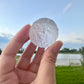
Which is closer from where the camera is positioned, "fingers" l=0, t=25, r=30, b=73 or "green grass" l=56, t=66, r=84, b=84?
"fingers" l=0, t=25, r=30, b=73

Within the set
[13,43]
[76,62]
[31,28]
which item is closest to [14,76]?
[13,43]

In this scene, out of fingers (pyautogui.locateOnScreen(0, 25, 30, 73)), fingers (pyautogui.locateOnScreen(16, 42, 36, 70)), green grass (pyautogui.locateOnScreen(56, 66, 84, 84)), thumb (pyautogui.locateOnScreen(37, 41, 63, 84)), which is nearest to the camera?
thumb (pyautogui.locateOnScreen(37, 41, 63, 84))

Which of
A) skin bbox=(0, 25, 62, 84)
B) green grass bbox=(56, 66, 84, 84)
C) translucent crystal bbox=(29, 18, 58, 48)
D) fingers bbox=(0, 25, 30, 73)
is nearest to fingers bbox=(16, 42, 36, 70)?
skin bbox=(0, 25, 62, 84)

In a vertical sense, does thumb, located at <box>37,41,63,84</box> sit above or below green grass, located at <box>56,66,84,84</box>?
above

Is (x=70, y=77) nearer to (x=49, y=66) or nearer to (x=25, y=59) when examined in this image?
(x=25, y=59)

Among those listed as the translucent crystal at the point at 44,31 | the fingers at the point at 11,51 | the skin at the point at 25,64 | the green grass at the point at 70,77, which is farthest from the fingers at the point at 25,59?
the green grass at the point at 70,77

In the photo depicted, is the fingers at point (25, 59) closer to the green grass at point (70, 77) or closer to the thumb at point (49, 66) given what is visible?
the thumb at point (49, 66)

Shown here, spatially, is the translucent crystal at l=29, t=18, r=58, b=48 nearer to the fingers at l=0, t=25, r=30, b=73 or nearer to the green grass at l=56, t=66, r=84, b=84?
the fingers at l=0, t=25, r=30, b=73
